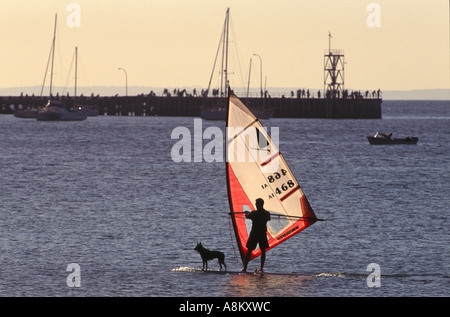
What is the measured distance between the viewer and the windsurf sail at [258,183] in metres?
26.2

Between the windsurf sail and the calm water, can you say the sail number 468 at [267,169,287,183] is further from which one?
the calm water

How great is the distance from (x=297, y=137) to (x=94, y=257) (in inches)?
3507

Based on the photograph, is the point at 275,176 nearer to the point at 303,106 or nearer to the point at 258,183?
the point at 258,183

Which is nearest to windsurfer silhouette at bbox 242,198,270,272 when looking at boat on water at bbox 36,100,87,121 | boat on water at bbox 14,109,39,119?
boat on water at bbox 36,100,87,121

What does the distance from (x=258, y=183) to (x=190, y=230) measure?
31.9 ft

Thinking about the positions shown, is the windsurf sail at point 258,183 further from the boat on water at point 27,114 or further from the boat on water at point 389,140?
the boat on water at point 27,114

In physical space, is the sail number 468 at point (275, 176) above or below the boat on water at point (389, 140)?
above

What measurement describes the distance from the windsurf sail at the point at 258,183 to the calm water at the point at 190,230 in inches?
59.5

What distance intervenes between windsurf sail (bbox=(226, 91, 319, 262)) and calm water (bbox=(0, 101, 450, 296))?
151cm

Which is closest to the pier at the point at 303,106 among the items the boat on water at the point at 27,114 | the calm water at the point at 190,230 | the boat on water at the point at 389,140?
the boat on water at the point at 27,114

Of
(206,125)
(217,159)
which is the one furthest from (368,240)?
(206,125)

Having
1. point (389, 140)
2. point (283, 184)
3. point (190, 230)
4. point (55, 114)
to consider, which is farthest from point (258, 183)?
point (55, 114)

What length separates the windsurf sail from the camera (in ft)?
86.1

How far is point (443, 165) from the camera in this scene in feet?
251
